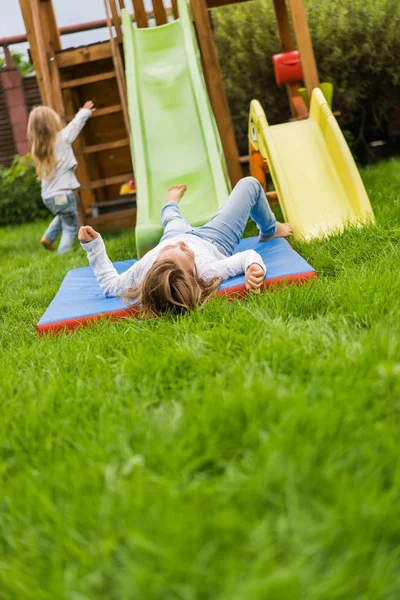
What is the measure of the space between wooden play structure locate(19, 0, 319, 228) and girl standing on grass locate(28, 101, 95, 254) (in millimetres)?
285

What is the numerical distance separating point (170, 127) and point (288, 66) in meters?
1.53

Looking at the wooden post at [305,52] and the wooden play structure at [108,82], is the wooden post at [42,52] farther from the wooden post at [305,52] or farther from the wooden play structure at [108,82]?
the wooden post at [305,52]

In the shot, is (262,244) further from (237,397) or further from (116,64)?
(116,64)

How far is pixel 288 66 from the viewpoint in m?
6.60

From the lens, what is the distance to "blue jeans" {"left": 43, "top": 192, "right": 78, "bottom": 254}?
6594 mm

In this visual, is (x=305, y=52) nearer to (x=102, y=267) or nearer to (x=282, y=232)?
(x=282, y=232)

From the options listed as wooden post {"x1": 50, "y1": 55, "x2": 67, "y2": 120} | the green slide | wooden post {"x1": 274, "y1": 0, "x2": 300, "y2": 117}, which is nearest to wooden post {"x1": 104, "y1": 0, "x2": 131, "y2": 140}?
the green slide

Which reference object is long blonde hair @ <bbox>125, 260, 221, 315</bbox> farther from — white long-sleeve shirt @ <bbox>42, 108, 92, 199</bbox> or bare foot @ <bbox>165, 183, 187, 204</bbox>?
white long-sleeve shirt @ <bbox>42, 108, 92, 199</bbox>

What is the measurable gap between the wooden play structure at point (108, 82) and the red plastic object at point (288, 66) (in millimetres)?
213

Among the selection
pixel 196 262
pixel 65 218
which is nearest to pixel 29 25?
pixel 65 218

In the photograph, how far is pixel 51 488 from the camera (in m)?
1.58

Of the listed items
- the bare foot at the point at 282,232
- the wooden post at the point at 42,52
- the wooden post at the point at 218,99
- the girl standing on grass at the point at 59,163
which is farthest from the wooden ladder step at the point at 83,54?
the bare foot at the point at 282,232

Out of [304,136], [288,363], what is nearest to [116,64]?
[304,136]

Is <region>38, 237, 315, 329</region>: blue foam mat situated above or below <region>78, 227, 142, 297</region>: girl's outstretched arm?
below
